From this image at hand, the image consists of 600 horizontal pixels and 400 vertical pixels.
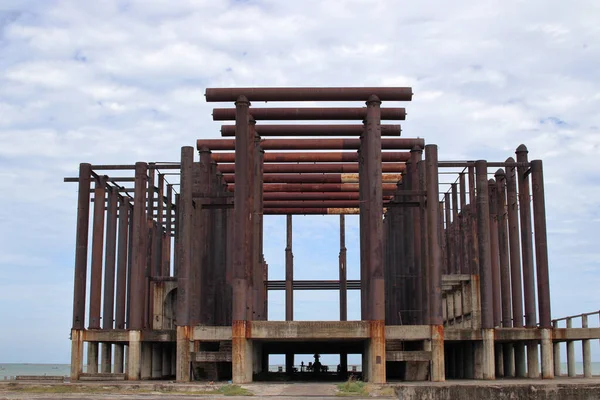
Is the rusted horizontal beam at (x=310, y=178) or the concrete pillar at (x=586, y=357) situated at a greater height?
the rusted horizontal beam at (x=310, y=178)

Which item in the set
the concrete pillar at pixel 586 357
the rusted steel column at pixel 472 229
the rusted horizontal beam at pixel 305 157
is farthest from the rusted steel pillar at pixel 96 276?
the concrete pillar at pixel 586 357

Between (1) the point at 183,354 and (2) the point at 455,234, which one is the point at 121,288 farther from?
(2) the point at 455,234

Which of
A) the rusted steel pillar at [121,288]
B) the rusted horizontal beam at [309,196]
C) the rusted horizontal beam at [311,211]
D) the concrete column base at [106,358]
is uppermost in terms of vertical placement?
the rusted horizontal beam at [309,196]

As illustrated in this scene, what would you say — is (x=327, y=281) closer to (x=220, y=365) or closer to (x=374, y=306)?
(x=220, y=365)

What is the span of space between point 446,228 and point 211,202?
21.5 metres

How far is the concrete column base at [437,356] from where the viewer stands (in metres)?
34.2

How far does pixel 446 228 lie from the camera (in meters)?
58.2

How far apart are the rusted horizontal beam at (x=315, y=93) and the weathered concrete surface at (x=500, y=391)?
13.1 metres

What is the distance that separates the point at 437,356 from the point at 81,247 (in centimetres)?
1780

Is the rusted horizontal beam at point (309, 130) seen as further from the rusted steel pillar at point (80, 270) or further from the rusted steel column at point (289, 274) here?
the rusted steel column at point (289, 274)

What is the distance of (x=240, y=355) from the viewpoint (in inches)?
1302

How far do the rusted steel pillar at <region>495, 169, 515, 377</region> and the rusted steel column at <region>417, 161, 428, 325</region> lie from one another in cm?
505

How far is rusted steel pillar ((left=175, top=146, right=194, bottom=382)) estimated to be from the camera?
35.2 m

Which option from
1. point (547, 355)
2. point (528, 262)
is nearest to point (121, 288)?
point (528, 262)
